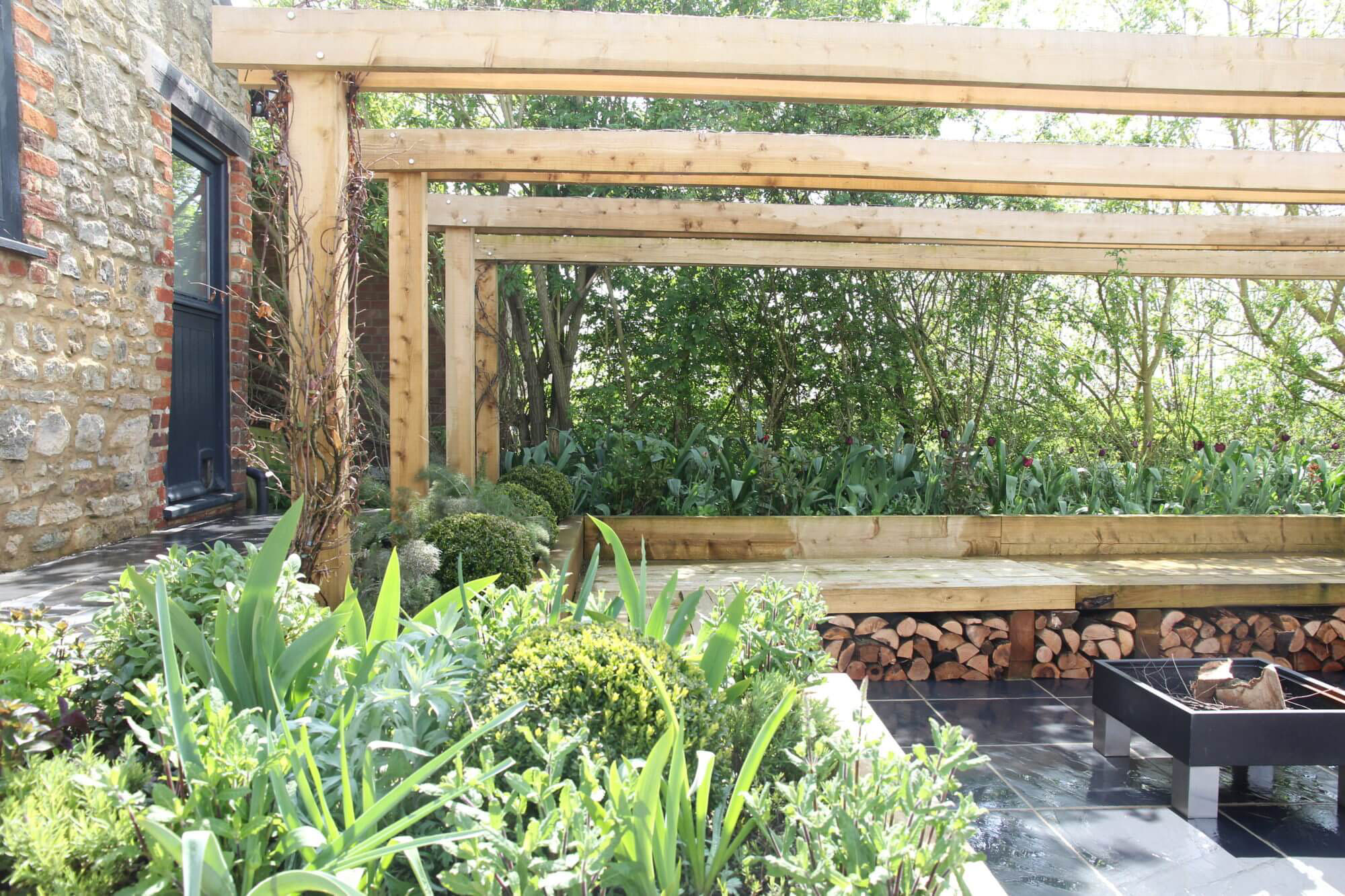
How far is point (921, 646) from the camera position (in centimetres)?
478

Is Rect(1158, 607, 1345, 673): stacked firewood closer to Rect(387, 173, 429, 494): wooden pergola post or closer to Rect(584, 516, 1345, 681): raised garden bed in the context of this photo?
Rect(584, 516, 1345, 681): raised garden bed

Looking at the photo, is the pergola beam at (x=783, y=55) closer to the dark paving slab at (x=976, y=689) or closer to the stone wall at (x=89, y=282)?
the stone wall at (x=89, y=282)

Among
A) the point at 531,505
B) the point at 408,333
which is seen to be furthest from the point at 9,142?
the point at 531,505

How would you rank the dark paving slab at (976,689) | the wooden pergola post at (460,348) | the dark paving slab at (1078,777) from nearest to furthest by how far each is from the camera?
the dark paving slab at (1078,777), the dark paving slab at (976,689), the wooden pergola post at (460,348)

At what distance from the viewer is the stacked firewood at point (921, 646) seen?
186 inches

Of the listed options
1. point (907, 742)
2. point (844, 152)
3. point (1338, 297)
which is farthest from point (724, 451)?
point (1338, 297)

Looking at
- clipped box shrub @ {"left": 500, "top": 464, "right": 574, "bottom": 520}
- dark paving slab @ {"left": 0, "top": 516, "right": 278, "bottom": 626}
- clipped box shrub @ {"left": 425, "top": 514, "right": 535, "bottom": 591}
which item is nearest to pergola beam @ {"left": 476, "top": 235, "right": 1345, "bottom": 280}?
clipped box shrub @ {"left": 500, "top": 464, "right": 574, "bottom": 520}

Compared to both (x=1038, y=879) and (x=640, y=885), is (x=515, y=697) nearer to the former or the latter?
(x=640, y=885)

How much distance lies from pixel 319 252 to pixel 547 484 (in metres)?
2.91

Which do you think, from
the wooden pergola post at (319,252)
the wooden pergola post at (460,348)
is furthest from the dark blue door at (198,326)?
the wooden pergola post at (319,252)

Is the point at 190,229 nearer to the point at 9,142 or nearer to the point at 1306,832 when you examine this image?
the point at 9,142

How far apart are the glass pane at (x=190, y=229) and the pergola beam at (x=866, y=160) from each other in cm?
197

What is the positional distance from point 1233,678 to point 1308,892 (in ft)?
3.10

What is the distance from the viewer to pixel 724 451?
682cm
